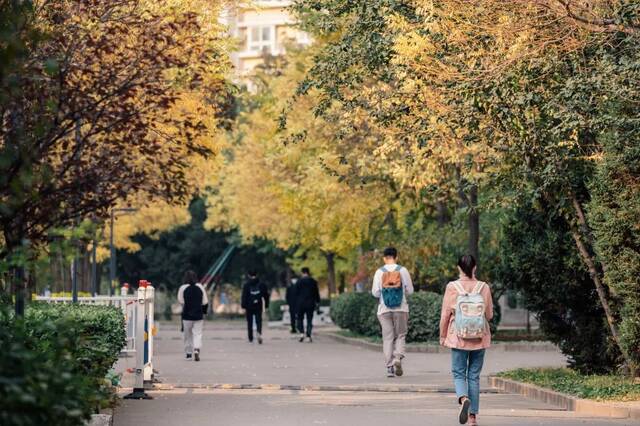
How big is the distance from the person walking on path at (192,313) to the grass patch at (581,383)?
9060mm

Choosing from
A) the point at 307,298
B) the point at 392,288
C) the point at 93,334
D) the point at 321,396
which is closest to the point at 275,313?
the point at 307,298

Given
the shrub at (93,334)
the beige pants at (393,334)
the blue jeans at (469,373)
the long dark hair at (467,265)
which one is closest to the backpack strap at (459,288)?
the long dark hair at (467,265)

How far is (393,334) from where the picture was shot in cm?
2391

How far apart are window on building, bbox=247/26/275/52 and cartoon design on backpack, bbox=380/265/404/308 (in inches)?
4472

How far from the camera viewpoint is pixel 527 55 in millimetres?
17750

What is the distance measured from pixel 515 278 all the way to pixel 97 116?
1144cm

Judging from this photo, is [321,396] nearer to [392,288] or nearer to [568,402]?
[568,402]

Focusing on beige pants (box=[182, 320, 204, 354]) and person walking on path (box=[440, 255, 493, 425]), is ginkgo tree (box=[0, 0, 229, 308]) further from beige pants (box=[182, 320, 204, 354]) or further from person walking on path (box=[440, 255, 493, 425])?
beige pants (box=[182, 320, 204, 354])

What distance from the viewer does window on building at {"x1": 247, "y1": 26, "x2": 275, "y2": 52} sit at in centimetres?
13675

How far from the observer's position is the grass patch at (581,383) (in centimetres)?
1769

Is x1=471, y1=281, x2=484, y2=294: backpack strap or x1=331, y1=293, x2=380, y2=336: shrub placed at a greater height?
x1=331, y1=293, x2=380, y2=336: shrub

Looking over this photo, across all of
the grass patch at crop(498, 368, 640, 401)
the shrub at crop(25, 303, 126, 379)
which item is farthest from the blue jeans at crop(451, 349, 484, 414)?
the shrub at crop(25, 303, 126, 379)

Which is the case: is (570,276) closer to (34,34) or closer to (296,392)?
(296,392)

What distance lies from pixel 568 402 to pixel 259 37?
121592 millimetres
